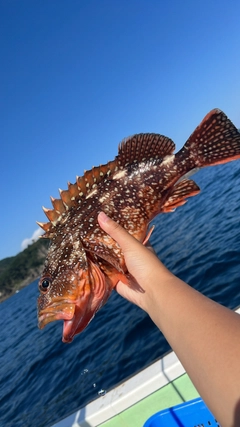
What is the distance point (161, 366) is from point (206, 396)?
3.87 meters

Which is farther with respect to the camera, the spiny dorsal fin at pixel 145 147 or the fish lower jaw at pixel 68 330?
the spiny dorsal fin at pixel 145 147

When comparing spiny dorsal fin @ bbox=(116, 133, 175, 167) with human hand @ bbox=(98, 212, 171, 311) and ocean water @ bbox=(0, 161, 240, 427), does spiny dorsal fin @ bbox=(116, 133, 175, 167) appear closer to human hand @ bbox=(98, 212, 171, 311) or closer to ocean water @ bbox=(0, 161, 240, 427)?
human hand @ bbox=(98, 212, 171, 311)

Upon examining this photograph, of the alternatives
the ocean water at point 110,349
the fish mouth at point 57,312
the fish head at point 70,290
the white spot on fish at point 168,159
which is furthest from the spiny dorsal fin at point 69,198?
the ocean water at point 110,349

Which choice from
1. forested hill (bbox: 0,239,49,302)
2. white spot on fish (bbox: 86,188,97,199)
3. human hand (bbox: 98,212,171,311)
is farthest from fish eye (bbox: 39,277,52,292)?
forested hill (bbox: 0,239,49,302)

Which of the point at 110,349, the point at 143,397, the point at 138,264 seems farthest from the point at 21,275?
the point at 138,264

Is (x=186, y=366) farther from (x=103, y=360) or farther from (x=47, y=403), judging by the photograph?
(x=47, y=403)

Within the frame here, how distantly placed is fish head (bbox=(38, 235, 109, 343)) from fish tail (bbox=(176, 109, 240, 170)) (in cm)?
203

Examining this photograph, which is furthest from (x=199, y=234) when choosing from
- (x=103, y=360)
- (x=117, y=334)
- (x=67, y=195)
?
(x=67, y=195)

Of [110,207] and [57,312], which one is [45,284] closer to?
[57,312]

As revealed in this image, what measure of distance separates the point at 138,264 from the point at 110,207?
1.29 meters

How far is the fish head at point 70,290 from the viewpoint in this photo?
13.3 feet

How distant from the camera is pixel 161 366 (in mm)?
5547

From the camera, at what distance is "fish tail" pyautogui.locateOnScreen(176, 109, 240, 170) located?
438cm

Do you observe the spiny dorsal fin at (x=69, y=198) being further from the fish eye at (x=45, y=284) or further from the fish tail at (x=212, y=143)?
the fish tail at (x=212, y=143)
